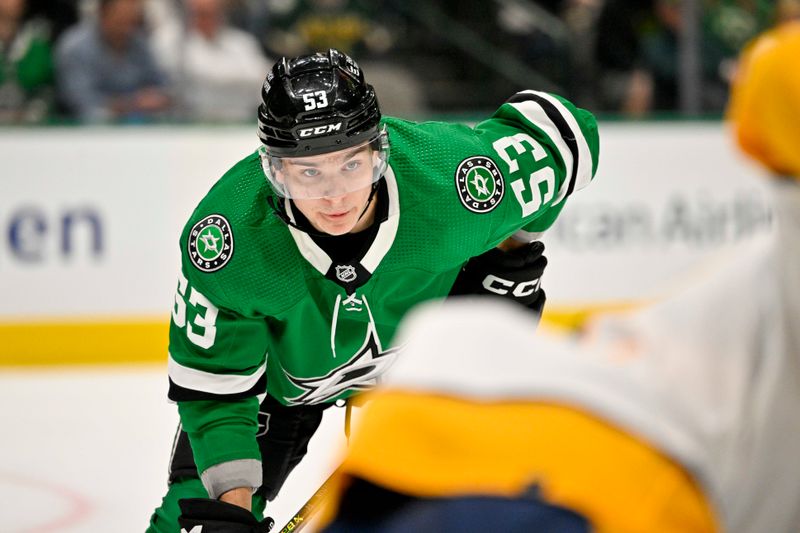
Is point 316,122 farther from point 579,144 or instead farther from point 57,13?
point 57,13

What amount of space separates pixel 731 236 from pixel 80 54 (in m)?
2.62

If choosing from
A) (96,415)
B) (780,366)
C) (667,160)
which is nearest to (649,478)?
(780,366)

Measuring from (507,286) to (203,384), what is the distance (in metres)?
0.63

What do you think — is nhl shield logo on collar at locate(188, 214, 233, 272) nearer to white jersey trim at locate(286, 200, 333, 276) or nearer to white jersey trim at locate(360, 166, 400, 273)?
white jersey trim at locate(286, 200, 333, 276)

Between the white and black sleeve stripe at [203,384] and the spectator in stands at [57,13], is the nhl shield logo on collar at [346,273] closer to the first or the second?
the white and black sleeve stripe at [203,384]

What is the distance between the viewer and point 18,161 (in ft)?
13.9

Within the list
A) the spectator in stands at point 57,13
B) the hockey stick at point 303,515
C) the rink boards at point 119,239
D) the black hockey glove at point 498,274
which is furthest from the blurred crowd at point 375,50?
the hockey stick at point 303,515

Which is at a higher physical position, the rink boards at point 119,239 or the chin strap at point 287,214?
the chin strap at point 287,214

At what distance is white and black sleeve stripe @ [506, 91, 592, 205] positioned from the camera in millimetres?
2168

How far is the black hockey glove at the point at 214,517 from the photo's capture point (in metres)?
1.88

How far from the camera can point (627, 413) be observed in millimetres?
582

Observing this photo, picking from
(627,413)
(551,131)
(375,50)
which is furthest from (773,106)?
(375,50)

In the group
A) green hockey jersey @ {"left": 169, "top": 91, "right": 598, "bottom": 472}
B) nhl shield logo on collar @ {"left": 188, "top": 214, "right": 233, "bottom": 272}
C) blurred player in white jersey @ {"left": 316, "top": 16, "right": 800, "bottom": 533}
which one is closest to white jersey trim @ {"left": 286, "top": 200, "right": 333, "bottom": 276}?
green hockey jersey @ {"left": 169, "top": 91, "right": 598, "bottom": 472}

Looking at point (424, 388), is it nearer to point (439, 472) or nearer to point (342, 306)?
point (439, 472)
